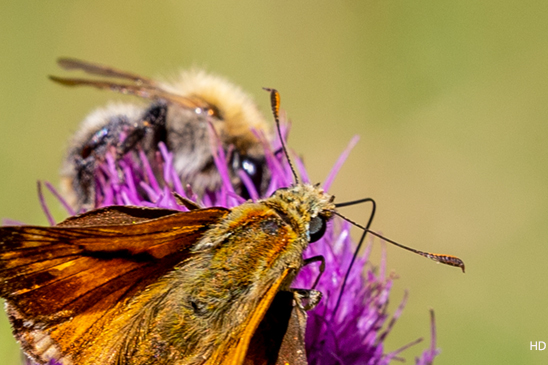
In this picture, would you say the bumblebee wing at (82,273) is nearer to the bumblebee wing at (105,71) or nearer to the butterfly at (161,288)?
the butterfly at (161,288)

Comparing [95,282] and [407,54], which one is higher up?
[407,54]

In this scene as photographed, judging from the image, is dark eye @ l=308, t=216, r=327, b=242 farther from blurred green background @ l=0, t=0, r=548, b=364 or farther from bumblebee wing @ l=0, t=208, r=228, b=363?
blurred green background @ l=0, t=0, r=548, b=364

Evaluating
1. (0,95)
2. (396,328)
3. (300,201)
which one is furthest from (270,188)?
(0,95)

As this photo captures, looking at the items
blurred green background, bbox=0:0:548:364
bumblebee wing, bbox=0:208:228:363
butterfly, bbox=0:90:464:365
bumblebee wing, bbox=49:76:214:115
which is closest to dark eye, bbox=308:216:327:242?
butterfly, bbox=0:90:464:365

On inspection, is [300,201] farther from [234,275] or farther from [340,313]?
[340,313]

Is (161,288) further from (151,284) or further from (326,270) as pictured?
(326,270)

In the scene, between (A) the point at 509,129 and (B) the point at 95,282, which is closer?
(B) the point at 95,282

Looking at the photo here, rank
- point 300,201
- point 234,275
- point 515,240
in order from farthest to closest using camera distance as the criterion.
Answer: point 515,240 → point 300,201 → point 234,275
